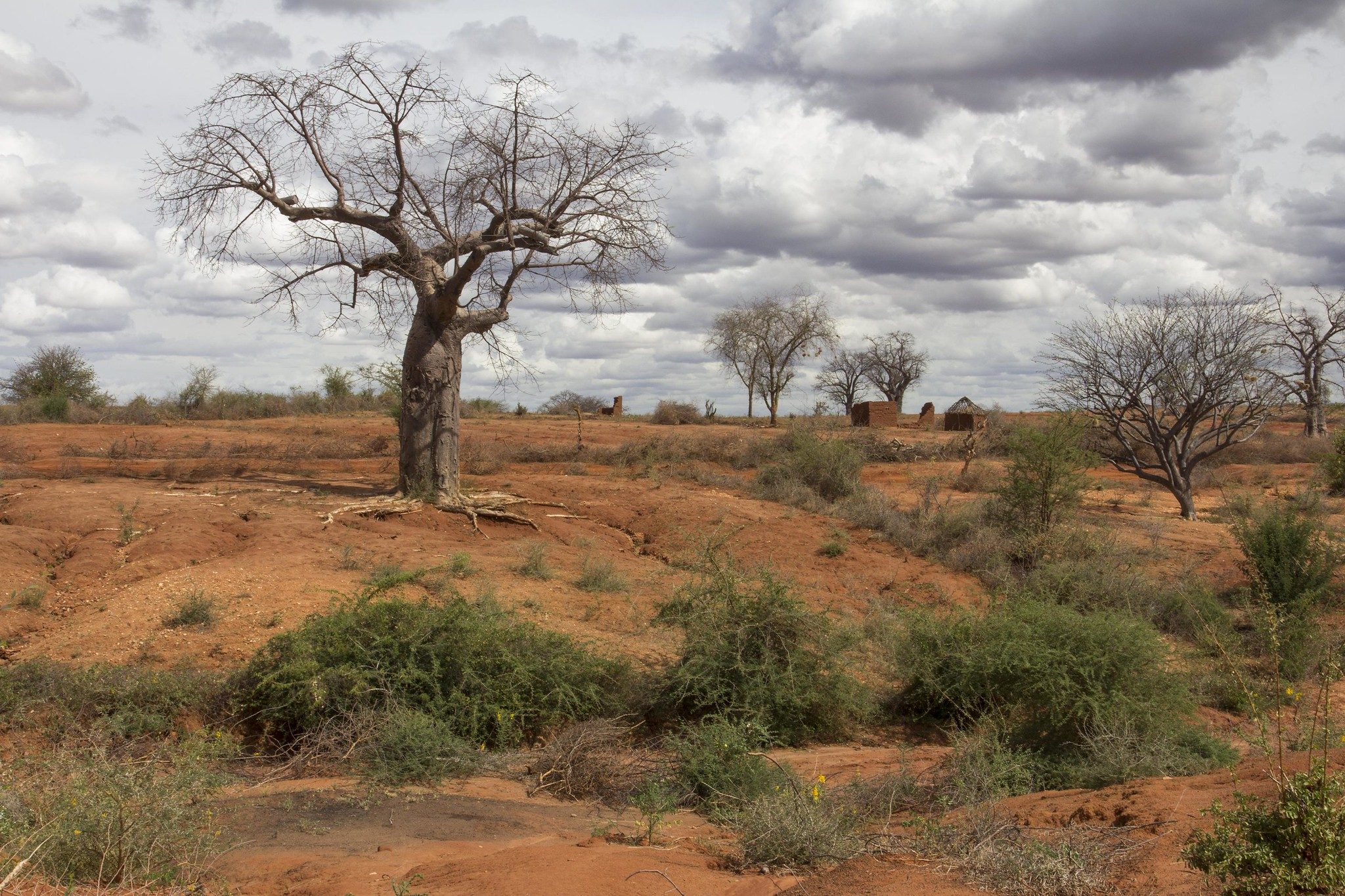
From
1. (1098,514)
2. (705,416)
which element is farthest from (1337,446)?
(705,416)

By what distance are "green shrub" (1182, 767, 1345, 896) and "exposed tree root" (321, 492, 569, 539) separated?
10.5m

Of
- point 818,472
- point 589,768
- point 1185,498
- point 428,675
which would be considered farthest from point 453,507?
point 1185,498

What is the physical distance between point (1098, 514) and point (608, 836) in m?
14.0

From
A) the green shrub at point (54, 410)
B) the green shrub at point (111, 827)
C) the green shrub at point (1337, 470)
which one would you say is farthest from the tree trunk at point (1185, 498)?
the green shrub at point (54, 410)

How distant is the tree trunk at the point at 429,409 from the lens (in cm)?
1411

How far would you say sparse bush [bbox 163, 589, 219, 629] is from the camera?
28.7ft

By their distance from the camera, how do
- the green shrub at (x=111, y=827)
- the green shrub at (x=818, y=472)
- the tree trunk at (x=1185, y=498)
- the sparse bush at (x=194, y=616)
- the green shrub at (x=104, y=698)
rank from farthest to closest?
the green shrub at (x=818, y=472) → the tree trunk at (x=1185, y=498) → the sparse bush at (x=194, y=616) → the green shrub at (x=104, y=698) → the green shrub at (x=111, y=827)

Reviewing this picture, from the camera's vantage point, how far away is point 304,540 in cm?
1188

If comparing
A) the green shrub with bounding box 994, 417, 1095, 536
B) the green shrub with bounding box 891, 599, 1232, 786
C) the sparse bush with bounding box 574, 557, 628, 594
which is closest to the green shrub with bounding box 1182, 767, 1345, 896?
the green shrub with bounding box 891, 599, 1232, 786

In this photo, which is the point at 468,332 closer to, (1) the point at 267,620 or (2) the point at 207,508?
(2) the point at 207,508

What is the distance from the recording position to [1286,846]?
377 cm

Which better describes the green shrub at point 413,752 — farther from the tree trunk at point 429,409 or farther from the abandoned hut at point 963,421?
the abandoned hut at point 963,421

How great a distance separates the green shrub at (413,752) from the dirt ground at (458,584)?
202mm

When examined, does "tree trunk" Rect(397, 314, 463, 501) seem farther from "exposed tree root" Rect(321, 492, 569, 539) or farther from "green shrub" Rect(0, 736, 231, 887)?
"green shrub" Rect(0, 736, 231, 887)
